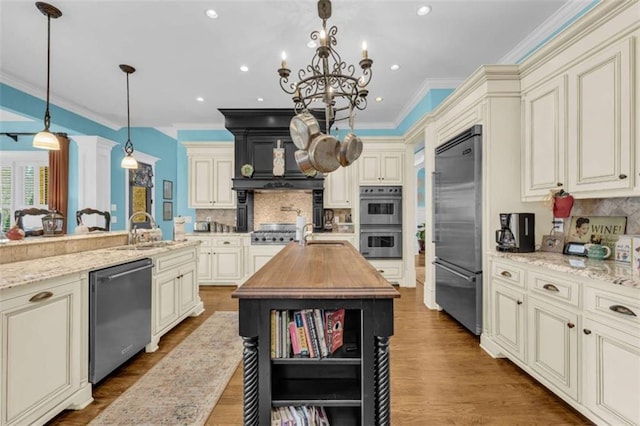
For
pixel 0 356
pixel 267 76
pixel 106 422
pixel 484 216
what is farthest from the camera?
pixel 267 76

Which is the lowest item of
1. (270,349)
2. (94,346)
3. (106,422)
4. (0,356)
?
(106,422)

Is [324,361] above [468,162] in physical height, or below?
below

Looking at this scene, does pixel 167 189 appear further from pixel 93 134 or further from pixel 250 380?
pixel 250 380

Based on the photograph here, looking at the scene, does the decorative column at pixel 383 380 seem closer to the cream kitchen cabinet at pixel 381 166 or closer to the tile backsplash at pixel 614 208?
the tile backsplash at pixel 614 208

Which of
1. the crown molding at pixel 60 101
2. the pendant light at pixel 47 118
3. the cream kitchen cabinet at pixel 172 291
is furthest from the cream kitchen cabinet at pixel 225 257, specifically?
the crown molding at pixel 60 101

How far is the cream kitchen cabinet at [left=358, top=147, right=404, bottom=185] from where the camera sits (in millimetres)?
4938

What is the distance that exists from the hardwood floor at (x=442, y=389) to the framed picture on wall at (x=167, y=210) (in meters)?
4.35

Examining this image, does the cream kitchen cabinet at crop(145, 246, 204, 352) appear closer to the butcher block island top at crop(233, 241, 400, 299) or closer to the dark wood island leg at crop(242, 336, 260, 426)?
the butcher block island top at crop(233, 241, 400, 299)

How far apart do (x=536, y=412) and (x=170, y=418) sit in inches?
89.5

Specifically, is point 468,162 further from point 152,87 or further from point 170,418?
point 152,87

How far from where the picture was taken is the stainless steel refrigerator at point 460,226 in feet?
8.78

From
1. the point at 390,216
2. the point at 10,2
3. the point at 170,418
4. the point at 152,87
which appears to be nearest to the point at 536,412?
the point at 170,418

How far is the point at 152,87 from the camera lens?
4.05m

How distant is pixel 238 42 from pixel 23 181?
17.5 feet
